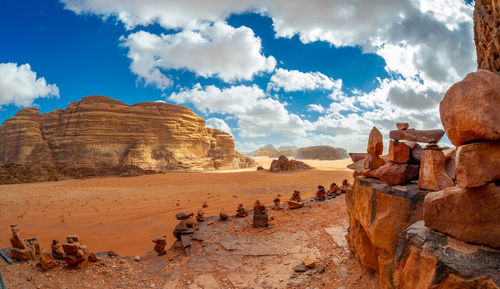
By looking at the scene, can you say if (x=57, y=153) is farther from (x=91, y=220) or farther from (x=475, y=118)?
(x=475, y=118)

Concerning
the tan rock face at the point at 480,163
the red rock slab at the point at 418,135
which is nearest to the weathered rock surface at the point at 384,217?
the red rock slab at the point at 418,135

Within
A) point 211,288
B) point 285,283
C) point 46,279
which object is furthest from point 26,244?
point 285,283

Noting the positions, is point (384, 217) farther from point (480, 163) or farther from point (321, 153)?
point (321, 153)

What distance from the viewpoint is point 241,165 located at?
168ft

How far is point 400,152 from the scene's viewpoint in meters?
3.15

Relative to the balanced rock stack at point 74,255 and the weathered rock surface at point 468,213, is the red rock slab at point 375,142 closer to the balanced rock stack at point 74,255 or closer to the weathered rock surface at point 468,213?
the weathered rock surface at point 468,213

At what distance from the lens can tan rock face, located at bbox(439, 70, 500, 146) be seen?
1516 mm

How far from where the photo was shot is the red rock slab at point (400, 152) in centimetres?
312

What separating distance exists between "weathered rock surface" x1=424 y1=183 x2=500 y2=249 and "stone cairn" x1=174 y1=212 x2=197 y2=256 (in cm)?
494

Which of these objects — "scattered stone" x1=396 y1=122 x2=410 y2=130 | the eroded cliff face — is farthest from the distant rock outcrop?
"scattered stone" x1=396 y1=122 x2=410 y2=130

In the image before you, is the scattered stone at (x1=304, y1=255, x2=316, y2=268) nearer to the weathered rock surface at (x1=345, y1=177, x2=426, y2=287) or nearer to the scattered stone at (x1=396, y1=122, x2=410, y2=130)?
the weathered rock surface at (x1=345, y1=177, x2=426, y2=287)

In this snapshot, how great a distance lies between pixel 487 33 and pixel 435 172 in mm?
1497

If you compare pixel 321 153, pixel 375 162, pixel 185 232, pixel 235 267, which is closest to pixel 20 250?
pixel 185 232

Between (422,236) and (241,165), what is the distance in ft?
162
